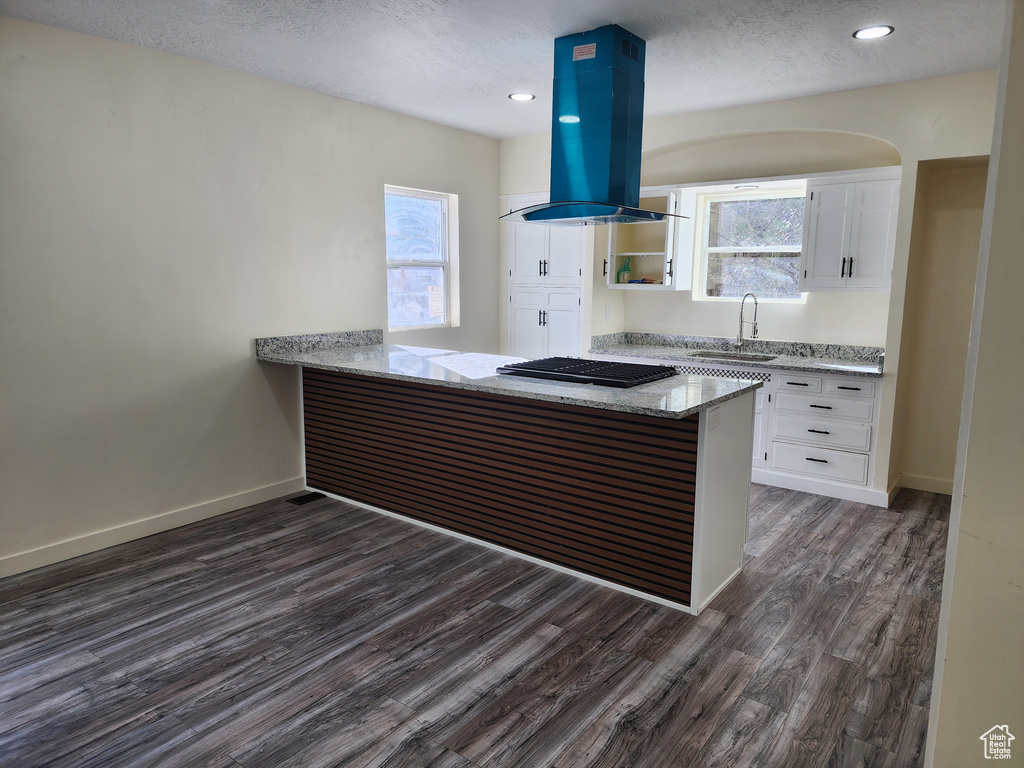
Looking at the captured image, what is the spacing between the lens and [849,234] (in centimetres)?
428

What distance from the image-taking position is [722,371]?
4.65 m

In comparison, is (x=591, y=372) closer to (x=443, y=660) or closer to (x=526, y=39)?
(x=443, y=660)

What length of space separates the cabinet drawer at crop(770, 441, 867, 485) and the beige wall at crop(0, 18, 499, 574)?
10.2ft

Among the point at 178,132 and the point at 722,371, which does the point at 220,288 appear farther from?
the point at 722,371

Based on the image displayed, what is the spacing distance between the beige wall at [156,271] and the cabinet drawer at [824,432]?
120 inches

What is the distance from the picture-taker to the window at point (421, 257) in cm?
495

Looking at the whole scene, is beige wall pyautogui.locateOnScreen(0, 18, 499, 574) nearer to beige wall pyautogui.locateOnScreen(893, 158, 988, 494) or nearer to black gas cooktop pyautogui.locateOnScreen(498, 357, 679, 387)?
black gas cooktop pyautogui.locateOnScreen(498, 357, 679, 387)

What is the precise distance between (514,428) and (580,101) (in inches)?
66.2

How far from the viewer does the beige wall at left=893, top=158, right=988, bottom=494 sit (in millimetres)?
4203

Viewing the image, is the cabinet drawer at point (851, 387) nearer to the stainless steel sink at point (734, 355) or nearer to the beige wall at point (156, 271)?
the stainless steel sink at point (734, 355)

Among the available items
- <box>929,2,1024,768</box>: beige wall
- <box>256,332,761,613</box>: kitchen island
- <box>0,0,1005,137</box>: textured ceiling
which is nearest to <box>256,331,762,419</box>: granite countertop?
<box>256,332,761,613</box>: kitchen island

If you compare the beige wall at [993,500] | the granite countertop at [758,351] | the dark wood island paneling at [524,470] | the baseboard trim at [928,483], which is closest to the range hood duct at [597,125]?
the dark wood island paneling at [524,470]

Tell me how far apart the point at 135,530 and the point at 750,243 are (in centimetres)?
462

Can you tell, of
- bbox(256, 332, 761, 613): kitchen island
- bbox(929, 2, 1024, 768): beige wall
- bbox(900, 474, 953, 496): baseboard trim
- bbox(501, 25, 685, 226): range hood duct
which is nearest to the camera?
bbox(929, 2, 1024, 768): beige wall
